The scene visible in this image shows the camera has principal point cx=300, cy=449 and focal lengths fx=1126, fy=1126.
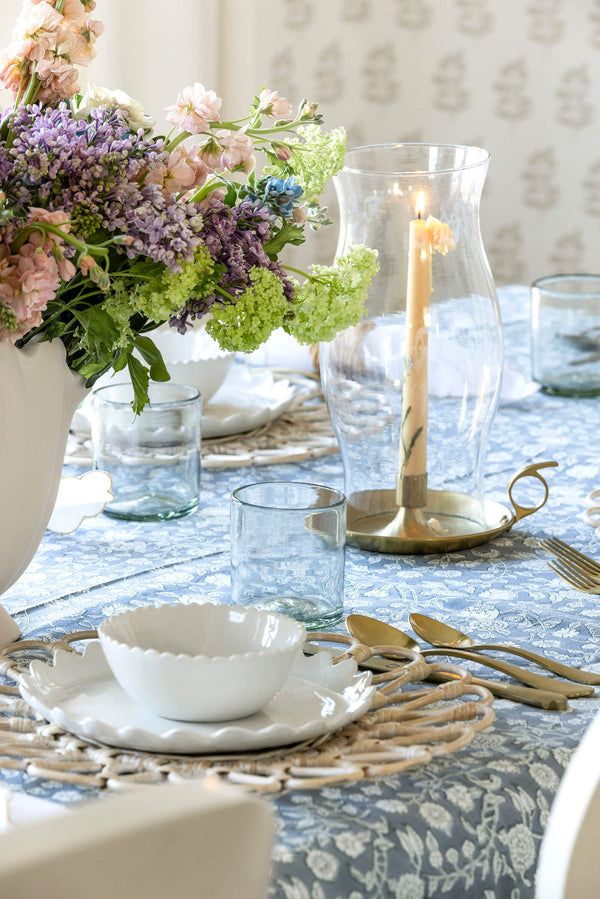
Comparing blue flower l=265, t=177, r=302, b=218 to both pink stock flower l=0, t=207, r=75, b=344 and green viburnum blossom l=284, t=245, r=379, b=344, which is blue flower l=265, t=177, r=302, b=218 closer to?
green viburnum blossom l=284, t=245, r=379, b=344

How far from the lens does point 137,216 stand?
0.76m

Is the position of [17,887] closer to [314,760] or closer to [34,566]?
[314,760]

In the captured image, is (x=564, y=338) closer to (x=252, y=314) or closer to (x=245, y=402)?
(x=245, y=402)

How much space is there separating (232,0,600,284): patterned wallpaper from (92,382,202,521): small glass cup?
307cm

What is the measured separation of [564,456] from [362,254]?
633mm

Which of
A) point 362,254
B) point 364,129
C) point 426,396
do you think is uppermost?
point 364,129

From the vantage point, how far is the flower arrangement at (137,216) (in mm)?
734

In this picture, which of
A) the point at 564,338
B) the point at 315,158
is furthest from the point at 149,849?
the point at 564,338

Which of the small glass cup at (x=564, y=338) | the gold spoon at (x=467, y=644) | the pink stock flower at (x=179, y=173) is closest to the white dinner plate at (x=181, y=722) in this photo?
the gold spoon at (x=467, y=644)

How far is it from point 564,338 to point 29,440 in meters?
1.11

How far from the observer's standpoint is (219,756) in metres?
0.63

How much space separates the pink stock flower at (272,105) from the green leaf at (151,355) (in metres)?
0.19

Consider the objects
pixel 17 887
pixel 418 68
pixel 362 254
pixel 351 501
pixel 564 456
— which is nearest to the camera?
pixel 17 887

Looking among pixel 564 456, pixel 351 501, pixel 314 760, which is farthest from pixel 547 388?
pixel 314 760
